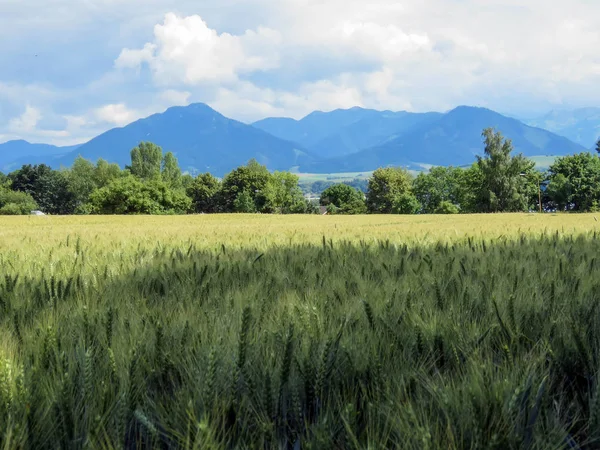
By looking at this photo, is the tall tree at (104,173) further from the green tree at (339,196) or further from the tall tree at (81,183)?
the green tree at (339,196)

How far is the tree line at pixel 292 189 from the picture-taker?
239 ft

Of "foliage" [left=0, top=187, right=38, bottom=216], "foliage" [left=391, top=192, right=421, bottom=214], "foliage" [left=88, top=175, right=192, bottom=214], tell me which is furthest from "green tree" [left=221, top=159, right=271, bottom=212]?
"foliage" [left=0, top=187, right=38, bottom=216]

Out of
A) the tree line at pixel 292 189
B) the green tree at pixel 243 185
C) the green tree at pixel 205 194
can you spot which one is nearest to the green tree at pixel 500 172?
the tree line at pixel 292 189

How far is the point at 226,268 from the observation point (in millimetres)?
2756

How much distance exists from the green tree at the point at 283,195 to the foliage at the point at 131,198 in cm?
2462

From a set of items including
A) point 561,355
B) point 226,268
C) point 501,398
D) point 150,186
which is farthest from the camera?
point 150,186

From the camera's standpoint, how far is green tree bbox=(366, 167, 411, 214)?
10700 centimetres

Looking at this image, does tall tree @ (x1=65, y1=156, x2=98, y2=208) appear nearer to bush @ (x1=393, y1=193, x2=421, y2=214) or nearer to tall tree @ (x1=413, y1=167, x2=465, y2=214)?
A: bush @ (x1=393, y1=193, x2=421, y2=214)

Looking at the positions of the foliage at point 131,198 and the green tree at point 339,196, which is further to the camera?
the green tree at point 339,196

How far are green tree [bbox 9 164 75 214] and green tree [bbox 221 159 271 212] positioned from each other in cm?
4342

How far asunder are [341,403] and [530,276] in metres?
1.60

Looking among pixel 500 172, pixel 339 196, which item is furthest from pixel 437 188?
pixel 500 172

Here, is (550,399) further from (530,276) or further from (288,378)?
(530,276)

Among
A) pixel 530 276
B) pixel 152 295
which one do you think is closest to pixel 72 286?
pixel 152 295
